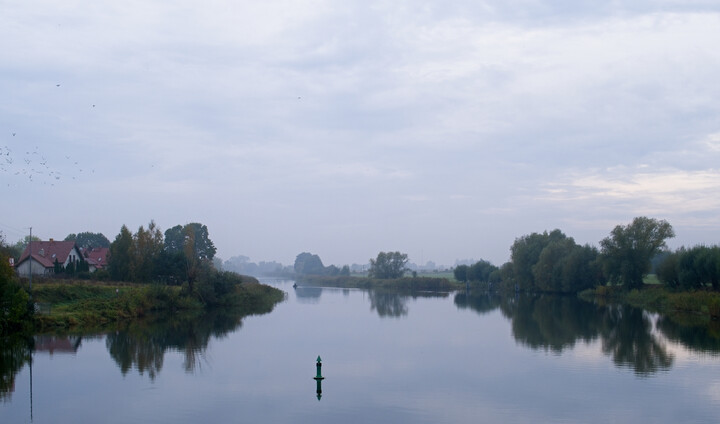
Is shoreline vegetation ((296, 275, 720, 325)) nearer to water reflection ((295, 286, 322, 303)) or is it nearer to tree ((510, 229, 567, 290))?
tree ((510, 229, 567, 290))

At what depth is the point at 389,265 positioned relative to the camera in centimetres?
10738

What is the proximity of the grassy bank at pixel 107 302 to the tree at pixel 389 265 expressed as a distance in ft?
192

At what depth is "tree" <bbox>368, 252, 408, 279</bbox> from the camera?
351 feet

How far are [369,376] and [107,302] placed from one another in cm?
2237

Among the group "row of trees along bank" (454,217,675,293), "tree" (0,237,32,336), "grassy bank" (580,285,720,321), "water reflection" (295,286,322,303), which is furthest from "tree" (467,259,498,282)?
"tree" (0,237,32,336)

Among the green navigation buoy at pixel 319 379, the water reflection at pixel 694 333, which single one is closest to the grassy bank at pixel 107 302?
the green navigation buoy at pixel 319 379

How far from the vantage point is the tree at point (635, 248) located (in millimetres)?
57750

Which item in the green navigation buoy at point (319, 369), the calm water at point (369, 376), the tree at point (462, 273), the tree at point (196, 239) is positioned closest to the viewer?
the calm water at point (369, 376)

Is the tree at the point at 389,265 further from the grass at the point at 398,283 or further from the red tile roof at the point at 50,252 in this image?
the red tile roof at the point at 50,252

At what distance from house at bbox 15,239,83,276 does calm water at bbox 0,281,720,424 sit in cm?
2279

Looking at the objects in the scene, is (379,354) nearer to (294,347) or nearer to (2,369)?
(294,347)

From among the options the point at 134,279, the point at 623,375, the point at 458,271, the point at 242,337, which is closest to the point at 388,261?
the point at 458,271

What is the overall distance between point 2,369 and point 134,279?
29557mm

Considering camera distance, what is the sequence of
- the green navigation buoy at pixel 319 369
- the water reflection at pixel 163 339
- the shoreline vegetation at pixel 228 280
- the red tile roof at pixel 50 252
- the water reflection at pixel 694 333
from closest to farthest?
the green navigation buoy at pixel 319 369, the water reflection at pixel 163 339, the water reflection at pixel 694 333, the shoreline vegetation at pixel 228 280, the red tile roof at pixel 50 252
